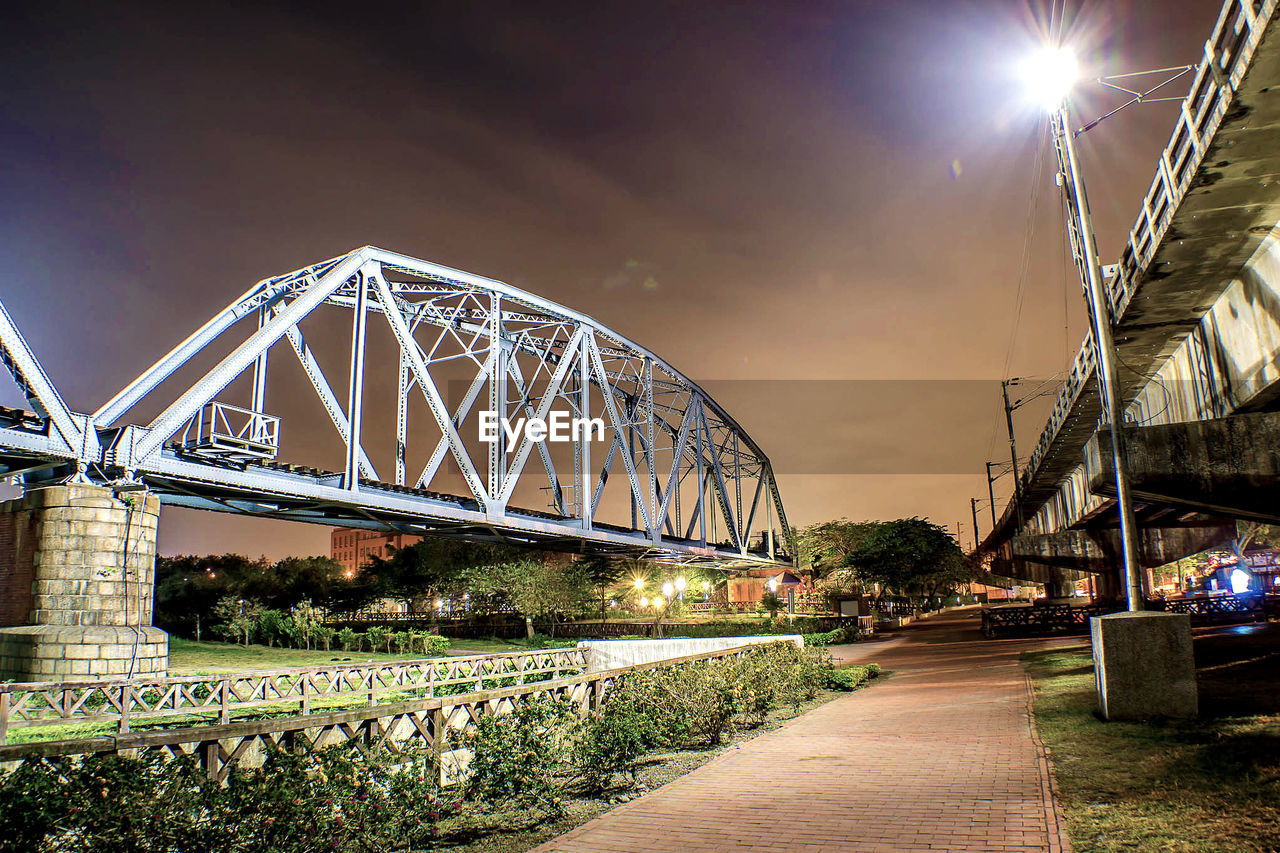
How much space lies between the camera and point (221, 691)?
56.7 feet

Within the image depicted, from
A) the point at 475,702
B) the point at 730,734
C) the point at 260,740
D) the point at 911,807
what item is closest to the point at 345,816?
the point at 260,740

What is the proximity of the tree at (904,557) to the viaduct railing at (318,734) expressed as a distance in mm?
49947

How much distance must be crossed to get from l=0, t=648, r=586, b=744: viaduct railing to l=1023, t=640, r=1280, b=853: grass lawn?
1055 cm

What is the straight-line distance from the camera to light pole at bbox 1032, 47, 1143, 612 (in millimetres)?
12711

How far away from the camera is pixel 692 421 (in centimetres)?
5028

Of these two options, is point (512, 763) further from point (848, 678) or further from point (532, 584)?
point (532, 584)

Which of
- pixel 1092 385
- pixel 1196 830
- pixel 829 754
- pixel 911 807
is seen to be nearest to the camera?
pixel 1196 830

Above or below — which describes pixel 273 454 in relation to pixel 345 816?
above

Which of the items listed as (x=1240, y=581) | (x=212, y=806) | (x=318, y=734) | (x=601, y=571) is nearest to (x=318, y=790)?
(x=212, y=806)

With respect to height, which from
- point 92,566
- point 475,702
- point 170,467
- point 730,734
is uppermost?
point 170,467

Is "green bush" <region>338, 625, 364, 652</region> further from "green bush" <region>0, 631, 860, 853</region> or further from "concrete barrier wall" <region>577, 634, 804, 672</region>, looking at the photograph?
"green bush" <region>0, 631, 860, 853</region>

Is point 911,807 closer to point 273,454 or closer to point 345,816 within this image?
point 345,816

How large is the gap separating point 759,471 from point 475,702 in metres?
56.0

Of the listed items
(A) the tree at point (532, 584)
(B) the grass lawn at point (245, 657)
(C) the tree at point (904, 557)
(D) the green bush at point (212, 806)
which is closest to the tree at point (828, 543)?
(C) the tree at point (904, 557)
